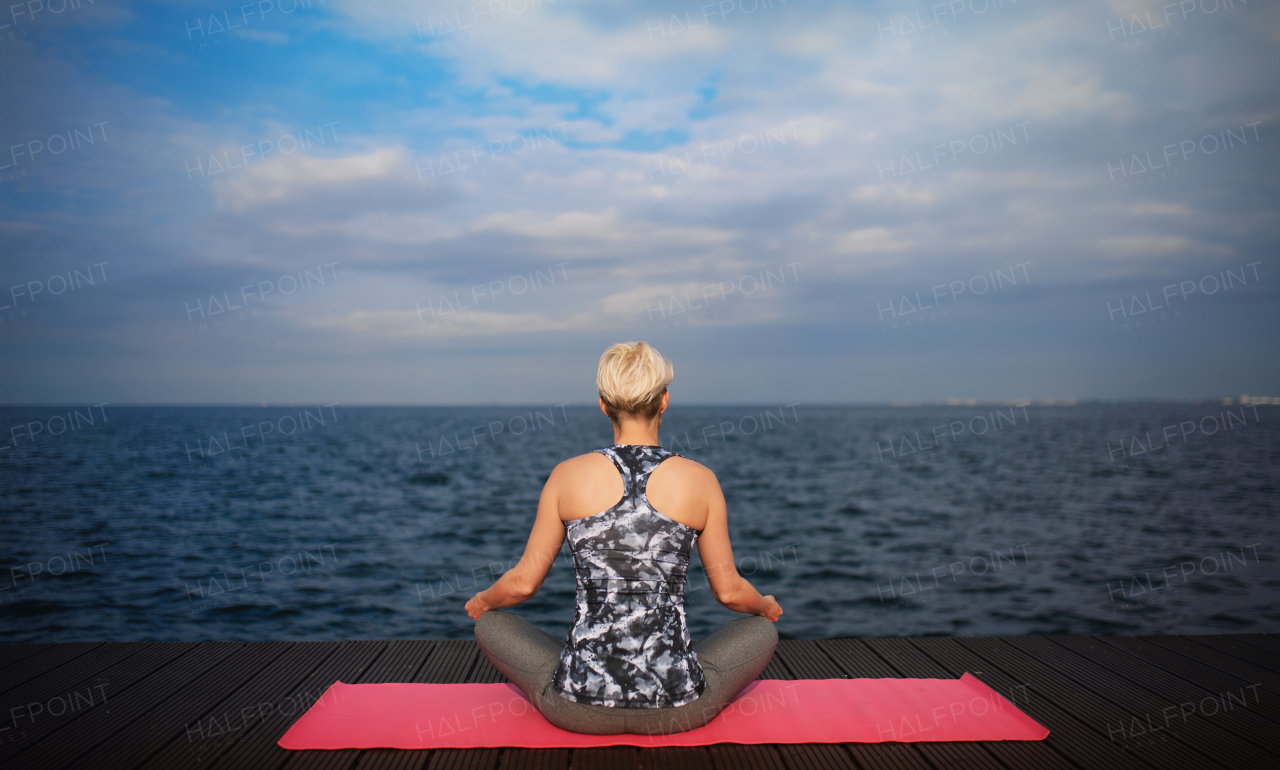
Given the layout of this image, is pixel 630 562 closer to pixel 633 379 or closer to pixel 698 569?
pixel 633 379

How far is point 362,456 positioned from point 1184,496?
4009 centimetres

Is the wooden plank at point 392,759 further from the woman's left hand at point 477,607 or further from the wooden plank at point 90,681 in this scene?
the wooden plank at point 90,681

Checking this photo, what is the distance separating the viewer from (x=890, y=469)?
33562 mm

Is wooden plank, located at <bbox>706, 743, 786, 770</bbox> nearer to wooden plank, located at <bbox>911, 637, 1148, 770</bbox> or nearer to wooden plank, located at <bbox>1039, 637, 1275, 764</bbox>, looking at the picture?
wooden plank, located at <bbox>911, 637, 1148, 770</bbox>

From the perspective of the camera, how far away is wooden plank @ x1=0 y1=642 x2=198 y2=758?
3.58m

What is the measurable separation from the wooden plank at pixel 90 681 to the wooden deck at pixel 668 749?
0.5 inches

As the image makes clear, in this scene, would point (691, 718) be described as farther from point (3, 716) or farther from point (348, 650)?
point (3, 716)

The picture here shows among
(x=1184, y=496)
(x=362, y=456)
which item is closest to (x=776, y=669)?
(x=1184, y=496)

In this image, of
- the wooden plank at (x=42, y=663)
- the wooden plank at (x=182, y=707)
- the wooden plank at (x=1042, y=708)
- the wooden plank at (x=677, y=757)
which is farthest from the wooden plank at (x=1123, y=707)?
the wooden plank at (x=42, y=663)

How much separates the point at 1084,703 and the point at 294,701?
4493 millimetres

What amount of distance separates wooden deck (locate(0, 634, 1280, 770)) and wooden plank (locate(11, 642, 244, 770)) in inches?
0.4

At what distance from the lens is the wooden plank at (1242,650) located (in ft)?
15.0

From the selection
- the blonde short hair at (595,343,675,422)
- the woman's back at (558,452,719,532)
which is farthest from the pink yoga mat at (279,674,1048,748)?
the blonde short hair at (595,343,675,422)

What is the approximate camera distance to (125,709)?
12.5ft
